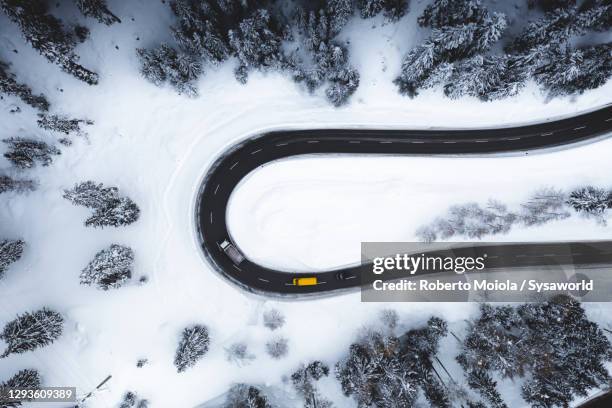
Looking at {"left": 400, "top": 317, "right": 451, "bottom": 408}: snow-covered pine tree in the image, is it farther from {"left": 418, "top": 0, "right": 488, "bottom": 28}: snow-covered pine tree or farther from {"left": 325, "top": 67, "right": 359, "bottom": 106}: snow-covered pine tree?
{"left": 418, "top": 0, "right": 488, "bottom": 28}: snow-covered pine tree

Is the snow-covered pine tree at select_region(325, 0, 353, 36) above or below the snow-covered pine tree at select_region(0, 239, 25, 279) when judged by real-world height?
above

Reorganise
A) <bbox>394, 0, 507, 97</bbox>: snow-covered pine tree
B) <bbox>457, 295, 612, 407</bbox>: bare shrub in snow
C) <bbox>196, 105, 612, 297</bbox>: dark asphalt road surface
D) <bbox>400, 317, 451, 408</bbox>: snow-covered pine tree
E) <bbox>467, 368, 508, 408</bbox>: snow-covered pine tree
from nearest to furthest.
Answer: <bbox>394, 0, 507, 97</bbox>: snow-covered pine tree
<bbox>467, 368, 508, 408</bbox>: snow-covered pine tree
<bbox>457, 295, 612, 407</bbox>: bare shrub in snow
<bbox>400, 317, 451, 408</bbox>: snow-covered pine tree
<bbox>196, 105, 612, 297</bbox>: dark asphalt road surface

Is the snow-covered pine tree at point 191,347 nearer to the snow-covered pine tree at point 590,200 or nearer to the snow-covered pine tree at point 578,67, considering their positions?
the snow-covered pine tree at point 590,200

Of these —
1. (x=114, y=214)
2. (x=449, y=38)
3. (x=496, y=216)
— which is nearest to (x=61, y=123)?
(x=114, y=214)

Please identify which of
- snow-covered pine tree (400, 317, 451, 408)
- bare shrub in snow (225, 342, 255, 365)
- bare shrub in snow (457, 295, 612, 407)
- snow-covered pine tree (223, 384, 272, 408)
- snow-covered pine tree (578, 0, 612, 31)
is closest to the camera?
snow-covered pine tree (578, 0, 612, 31)

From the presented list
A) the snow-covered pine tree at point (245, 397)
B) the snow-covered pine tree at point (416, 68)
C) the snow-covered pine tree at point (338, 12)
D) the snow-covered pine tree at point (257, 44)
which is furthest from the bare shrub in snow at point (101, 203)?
the snow-covered pine tree at point (416, 68)

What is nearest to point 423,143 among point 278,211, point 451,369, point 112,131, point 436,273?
point 436,273

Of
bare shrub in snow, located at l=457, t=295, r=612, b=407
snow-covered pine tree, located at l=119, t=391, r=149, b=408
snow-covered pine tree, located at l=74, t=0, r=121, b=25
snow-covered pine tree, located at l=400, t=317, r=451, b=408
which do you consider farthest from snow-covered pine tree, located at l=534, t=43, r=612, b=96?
snow-covered pine tree, located at l=119, t=391, r=149, b=408

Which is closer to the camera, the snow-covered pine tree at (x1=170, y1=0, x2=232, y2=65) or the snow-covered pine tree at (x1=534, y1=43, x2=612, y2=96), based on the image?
the snow-covered pine tree at (x1=170, y1=0, x2=232, y2=65)
